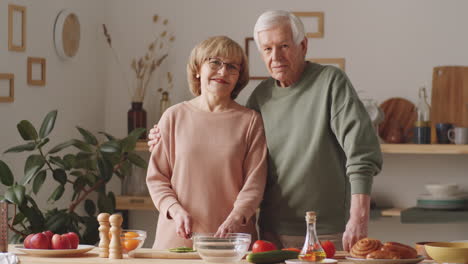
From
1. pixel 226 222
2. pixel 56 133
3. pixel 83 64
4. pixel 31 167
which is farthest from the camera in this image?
pixel 83 64

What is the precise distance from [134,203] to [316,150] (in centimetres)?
240

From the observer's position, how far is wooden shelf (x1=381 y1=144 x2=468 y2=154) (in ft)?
14.5

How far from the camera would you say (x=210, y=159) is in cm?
264

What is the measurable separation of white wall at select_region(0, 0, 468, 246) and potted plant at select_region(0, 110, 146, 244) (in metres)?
0.40

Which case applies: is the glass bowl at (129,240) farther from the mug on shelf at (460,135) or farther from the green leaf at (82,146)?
the mug on shelf at (460,135)

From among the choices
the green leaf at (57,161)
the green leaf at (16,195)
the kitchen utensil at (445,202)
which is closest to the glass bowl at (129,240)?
the green leaf at (16,195)

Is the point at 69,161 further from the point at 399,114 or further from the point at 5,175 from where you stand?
the point at 399,114

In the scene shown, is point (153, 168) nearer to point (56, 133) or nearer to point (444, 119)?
point (56, 133)

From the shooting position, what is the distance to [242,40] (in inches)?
194

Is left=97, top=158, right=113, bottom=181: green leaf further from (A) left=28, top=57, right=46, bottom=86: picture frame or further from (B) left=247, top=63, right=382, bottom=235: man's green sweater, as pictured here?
(B) left=247, top=63, right=382, bottom=235: man's green sweater

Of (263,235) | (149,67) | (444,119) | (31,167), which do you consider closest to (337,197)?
(263,235)

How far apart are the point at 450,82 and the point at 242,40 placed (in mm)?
1316

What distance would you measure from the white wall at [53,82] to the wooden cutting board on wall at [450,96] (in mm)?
2140

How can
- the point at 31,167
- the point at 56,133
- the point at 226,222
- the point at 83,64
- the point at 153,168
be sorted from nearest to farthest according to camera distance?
the point at 226,222
the point at 153,168
the point at 31,167
the point at 56,133
the point at 83,64
